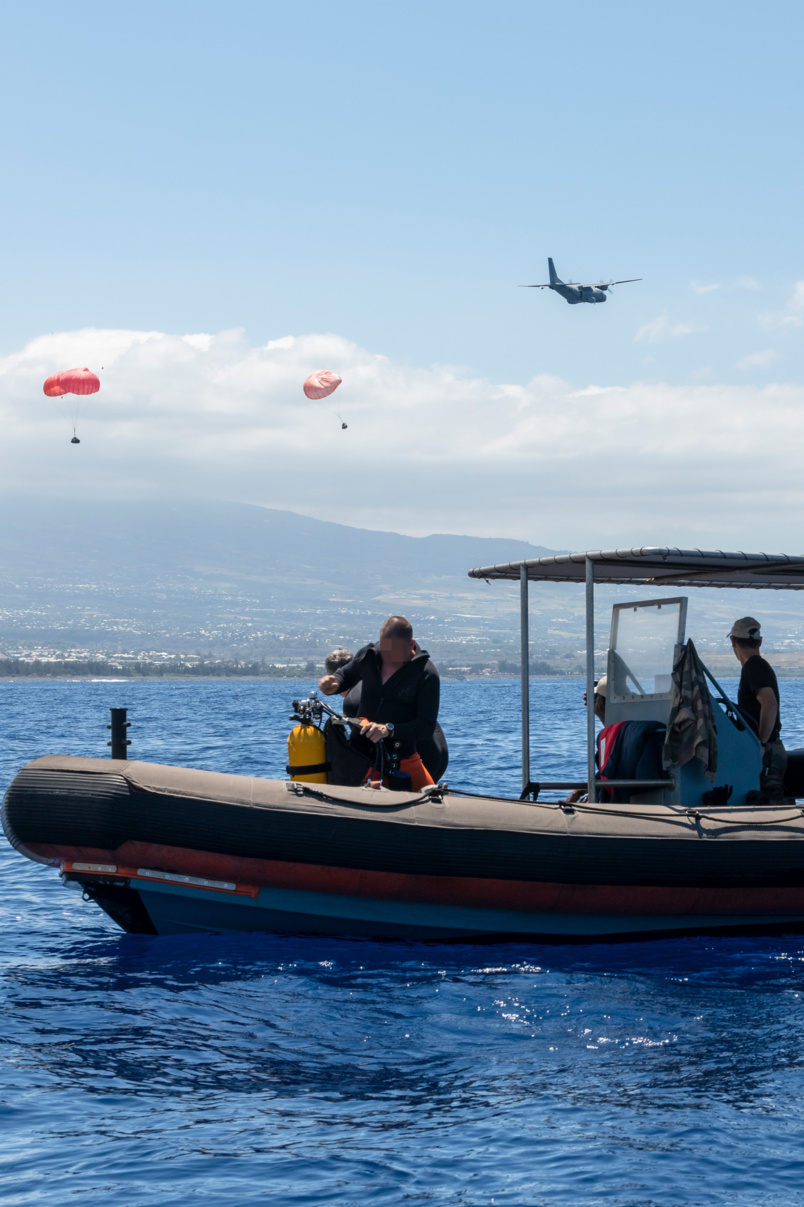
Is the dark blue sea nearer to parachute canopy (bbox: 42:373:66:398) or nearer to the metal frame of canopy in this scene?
the metal frame of canopy

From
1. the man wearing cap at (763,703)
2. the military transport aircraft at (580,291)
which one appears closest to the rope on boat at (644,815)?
the man wearing cap at (763,703)

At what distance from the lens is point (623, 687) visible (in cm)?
807

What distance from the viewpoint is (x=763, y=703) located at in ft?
25.5

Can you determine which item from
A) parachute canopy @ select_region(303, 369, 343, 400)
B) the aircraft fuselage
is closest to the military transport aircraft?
the aircraft fuselage

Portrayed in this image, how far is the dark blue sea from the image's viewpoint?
4.01 meters

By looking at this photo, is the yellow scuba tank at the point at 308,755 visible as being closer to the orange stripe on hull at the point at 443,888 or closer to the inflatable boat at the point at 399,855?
the inflatable boat at the point at 399,855

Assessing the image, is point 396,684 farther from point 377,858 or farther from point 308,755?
point 377,858

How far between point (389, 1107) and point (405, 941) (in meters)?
2.43

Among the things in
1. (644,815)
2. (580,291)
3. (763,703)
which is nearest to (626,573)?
(763,703)

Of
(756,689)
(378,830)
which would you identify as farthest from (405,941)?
(756,689)

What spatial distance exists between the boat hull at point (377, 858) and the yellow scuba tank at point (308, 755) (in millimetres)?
468

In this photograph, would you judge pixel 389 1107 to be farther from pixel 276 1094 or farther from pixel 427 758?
pixel 427 758

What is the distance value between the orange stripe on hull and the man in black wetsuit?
86 centimetres

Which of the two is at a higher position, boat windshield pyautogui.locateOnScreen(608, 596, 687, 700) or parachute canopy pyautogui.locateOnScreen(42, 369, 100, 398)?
parachute canopy pyautogui.locateOnScreen(42, 369, 100, 398)
